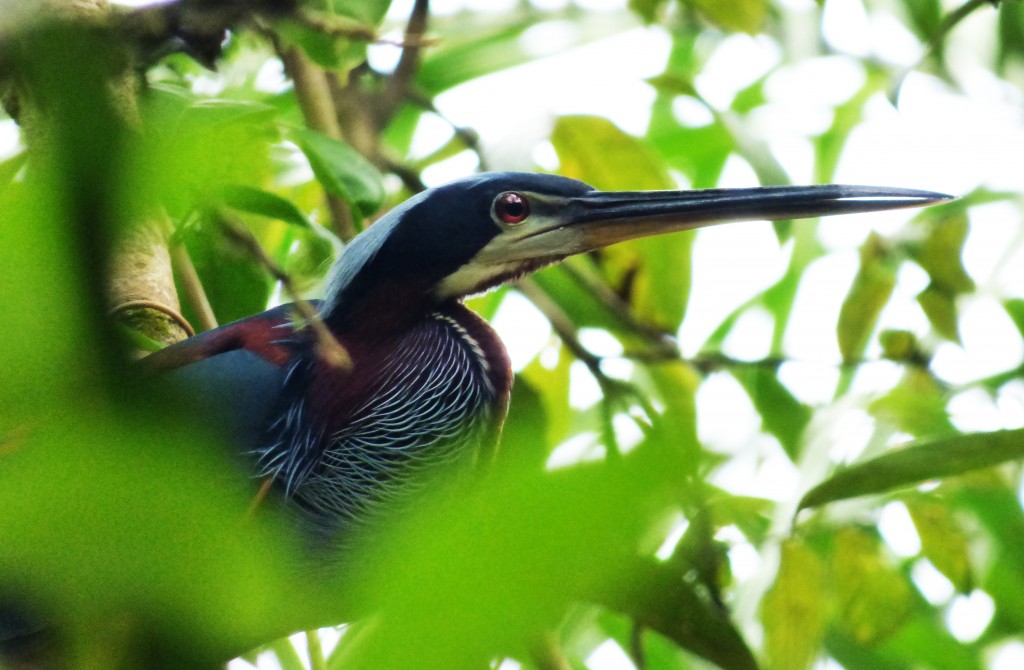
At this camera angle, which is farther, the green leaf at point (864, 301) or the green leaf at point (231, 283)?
the green leaf at point (864, 301)

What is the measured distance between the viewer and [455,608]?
33 centimetres

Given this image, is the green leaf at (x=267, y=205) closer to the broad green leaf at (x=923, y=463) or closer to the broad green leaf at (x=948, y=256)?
the broad green leaf at (x=923, y=463)

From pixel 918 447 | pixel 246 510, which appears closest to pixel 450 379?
pixel 918 447

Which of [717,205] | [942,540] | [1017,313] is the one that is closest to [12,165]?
[717,205]

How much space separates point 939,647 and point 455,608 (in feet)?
7.59

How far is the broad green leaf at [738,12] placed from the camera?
6.83ft

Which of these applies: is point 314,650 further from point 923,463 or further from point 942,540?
point 942,540

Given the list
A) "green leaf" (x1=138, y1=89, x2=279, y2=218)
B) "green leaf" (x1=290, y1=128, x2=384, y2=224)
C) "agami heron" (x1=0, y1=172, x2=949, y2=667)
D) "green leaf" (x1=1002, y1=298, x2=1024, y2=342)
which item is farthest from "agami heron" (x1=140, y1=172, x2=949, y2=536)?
"green leaf" (x1=138, y1=89, x2=279, y2=218)

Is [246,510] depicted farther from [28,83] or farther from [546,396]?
[546,396]

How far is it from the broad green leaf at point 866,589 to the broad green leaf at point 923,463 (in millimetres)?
338

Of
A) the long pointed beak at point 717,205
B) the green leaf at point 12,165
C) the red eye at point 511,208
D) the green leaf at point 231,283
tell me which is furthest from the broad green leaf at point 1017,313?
the green leaf at point 12,165

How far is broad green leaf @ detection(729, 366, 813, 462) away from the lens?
2.12 m

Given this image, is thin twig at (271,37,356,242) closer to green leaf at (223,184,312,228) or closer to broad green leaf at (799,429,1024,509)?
green leaf at (223,184,312,228)

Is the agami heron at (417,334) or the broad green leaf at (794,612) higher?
the agami heron at (417,334)
